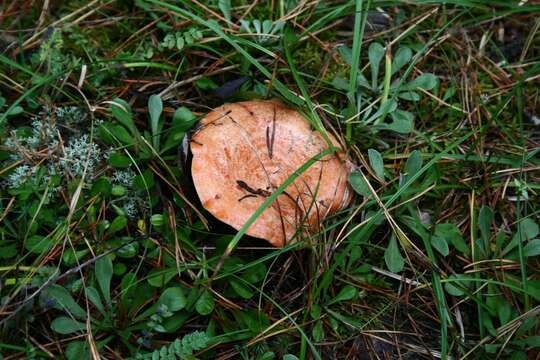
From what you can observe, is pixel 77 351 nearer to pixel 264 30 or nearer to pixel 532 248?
pixel 264 30

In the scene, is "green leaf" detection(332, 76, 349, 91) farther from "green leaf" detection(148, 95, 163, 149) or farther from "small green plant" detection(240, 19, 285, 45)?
"green leaf" detection(148, 95, 163, 149)

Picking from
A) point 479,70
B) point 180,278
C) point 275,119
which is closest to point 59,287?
point 180,278

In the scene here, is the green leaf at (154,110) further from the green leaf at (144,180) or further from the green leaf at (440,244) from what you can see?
the green leaf at (440,244)

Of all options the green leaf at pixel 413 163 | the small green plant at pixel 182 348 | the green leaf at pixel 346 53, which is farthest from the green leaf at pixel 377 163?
the small green plant at pixel 182 348

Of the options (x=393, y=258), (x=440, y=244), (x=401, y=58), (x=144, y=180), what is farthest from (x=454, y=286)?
(x=144, y=180)

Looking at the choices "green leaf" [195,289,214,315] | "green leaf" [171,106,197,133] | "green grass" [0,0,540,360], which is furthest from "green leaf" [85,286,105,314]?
"green leaf" [171,106,197,133]
